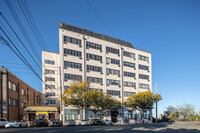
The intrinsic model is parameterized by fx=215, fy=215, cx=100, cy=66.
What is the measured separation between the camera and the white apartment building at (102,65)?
52.8 m

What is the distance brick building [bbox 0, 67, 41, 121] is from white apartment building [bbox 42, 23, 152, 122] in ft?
31.9

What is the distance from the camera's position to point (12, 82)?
44.4m

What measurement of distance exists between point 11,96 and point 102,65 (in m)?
25.5

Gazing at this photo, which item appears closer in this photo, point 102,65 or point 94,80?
point 94,80

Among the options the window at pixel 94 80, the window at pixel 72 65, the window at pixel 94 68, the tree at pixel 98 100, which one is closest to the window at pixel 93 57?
the window at pixel 94 68

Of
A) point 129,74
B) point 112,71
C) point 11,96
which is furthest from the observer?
point 129,74

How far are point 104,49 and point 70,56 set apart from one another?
11806mm

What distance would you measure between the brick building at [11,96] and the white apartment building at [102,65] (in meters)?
9.72

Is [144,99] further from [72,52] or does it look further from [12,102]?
[12,102]

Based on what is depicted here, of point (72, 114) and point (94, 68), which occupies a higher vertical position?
point (94, 68)

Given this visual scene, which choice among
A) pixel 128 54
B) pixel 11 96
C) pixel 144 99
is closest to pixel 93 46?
pixel 128 54

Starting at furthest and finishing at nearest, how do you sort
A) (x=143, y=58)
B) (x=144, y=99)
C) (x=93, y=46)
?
1. (x=143, y=58)
2. (x=93, y=46)
3. (x=144, y=99)

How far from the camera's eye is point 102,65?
59.8 meters

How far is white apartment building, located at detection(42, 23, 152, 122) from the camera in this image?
52750 mm
